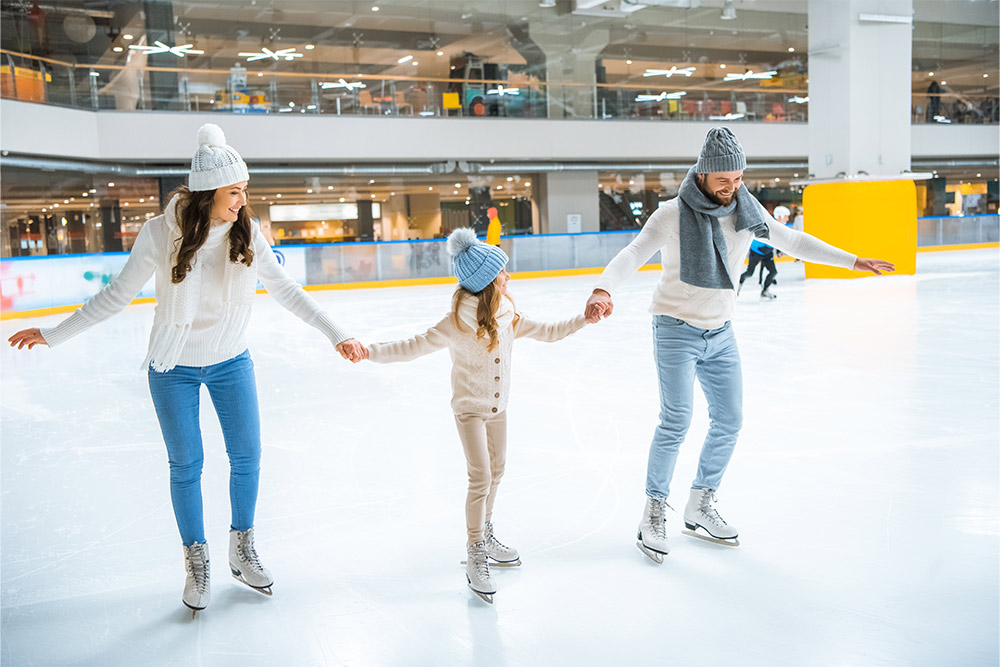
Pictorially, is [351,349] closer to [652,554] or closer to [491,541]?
[491,541]

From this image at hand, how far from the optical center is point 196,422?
7.93 ft

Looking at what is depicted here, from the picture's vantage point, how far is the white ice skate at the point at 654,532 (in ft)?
8.75

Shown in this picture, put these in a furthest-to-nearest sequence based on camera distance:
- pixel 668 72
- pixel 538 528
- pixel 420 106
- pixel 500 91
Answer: pixel 668 72 < pixel 500 91 < pixel 420 106 < pixel 538 528

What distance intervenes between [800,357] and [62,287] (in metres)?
10.2

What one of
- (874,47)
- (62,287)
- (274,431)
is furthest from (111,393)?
(874,47)

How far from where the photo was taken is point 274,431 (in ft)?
15.4

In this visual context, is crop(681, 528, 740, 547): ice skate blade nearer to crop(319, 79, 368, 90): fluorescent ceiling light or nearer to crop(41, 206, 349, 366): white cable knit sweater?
crop(41, 206, 349, 366): white cable knit sweater

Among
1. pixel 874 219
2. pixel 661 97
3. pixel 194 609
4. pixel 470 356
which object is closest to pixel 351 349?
pixel 470 356

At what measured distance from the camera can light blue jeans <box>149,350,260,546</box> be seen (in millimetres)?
2359

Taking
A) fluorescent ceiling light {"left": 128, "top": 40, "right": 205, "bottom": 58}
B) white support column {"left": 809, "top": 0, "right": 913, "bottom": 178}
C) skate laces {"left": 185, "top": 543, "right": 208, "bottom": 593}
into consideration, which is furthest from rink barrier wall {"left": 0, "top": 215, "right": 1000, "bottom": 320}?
skate laces {"left": 185, "top": 543, "right": 208, "bottom": 593}

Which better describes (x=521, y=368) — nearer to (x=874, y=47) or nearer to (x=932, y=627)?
(x=932, y=627)

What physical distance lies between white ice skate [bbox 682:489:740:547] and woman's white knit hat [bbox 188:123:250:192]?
67.8 inches

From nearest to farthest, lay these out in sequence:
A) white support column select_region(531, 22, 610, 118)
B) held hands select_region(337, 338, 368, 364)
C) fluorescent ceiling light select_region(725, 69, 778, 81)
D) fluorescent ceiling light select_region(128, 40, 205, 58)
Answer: held hands select_region(337, 338, 368, 364) < fluorescent ceiling light select_region(128, 40, 205, 58) < white support column select_region(531, 22, 610, 118) < fluorescent ceiling light select_region(725, 69, 778, 81)

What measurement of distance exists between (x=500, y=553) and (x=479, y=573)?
23cm
